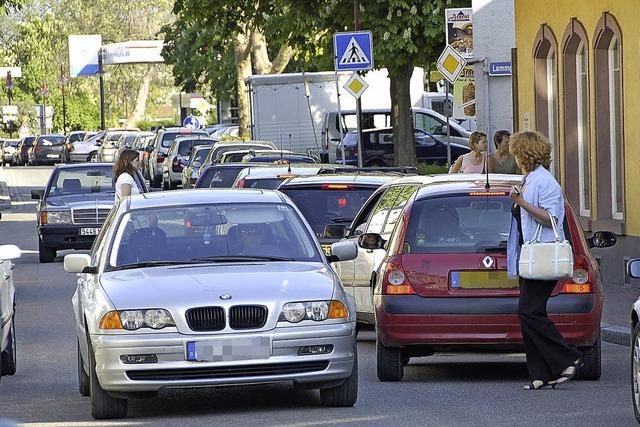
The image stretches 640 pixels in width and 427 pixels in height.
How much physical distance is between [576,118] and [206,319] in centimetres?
1358

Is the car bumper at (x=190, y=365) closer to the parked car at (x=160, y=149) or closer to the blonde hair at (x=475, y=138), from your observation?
the blonde hair at (x=475, y=138)

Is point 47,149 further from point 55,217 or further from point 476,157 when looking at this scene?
point 476,157

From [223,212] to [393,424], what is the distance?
80.5 inches

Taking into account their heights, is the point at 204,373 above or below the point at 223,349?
below

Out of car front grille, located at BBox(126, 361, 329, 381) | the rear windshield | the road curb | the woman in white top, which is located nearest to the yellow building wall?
the road curb

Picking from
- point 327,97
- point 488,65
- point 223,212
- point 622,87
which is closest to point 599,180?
point 622,87

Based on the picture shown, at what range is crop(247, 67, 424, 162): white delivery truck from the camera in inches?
2036

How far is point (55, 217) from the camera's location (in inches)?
1034

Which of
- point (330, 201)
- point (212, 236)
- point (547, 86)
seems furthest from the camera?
point (547, 86)

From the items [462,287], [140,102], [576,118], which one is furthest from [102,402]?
[140,102]

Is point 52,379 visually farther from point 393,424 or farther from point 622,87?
point 622,87

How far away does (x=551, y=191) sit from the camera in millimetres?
11492

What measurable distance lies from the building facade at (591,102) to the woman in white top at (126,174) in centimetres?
568

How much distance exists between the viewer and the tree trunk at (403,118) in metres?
38.3
